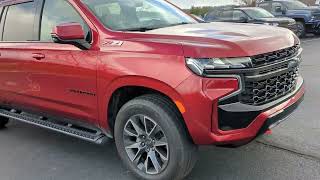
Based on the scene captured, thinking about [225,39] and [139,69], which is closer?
[225,39]

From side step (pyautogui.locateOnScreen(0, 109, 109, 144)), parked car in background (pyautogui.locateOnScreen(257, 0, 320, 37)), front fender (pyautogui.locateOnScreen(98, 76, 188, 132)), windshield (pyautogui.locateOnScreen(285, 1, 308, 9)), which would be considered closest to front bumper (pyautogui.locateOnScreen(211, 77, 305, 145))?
front fender (pyautogui.locateOnScreen(98, 76, 188, 132))

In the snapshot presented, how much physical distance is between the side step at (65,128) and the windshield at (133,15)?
44.3 inches

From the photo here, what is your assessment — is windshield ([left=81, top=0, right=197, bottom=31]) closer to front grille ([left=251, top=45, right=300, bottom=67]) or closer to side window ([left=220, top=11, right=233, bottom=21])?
front grille ([left=251, top=45, right=300, bottom=67])

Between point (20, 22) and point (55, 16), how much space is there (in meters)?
0.77

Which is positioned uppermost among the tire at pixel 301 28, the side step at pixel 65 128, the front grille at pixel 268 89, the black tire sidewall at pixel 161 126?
the front grille at pixel 268 89

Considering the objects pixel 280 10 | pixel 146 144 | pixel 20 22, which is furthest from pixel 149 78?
pixel 280 10

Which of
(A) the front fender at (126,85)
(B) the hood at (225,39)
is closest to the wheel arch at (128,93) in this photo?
(A) the front fender at (126,85)

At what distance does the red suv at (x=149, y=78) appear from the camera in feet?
11.4

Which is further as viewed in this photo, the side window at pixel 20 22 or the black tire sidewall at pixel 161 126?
the side window at pixel 20 22

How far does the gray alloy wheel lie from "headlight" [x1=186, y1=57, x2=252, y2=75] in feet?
2.21

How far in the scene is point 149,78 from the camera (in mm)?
3701

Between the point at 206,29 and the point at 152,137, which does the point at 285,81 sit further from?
the point at 152,137

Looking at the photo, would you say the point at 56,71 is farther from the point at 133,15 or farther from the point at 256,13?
the point at 256,13

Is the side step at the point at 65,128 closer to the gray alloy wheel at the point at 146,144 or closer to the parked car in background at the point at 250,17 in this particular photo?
the gray alloy wheel at the point at 146,144
